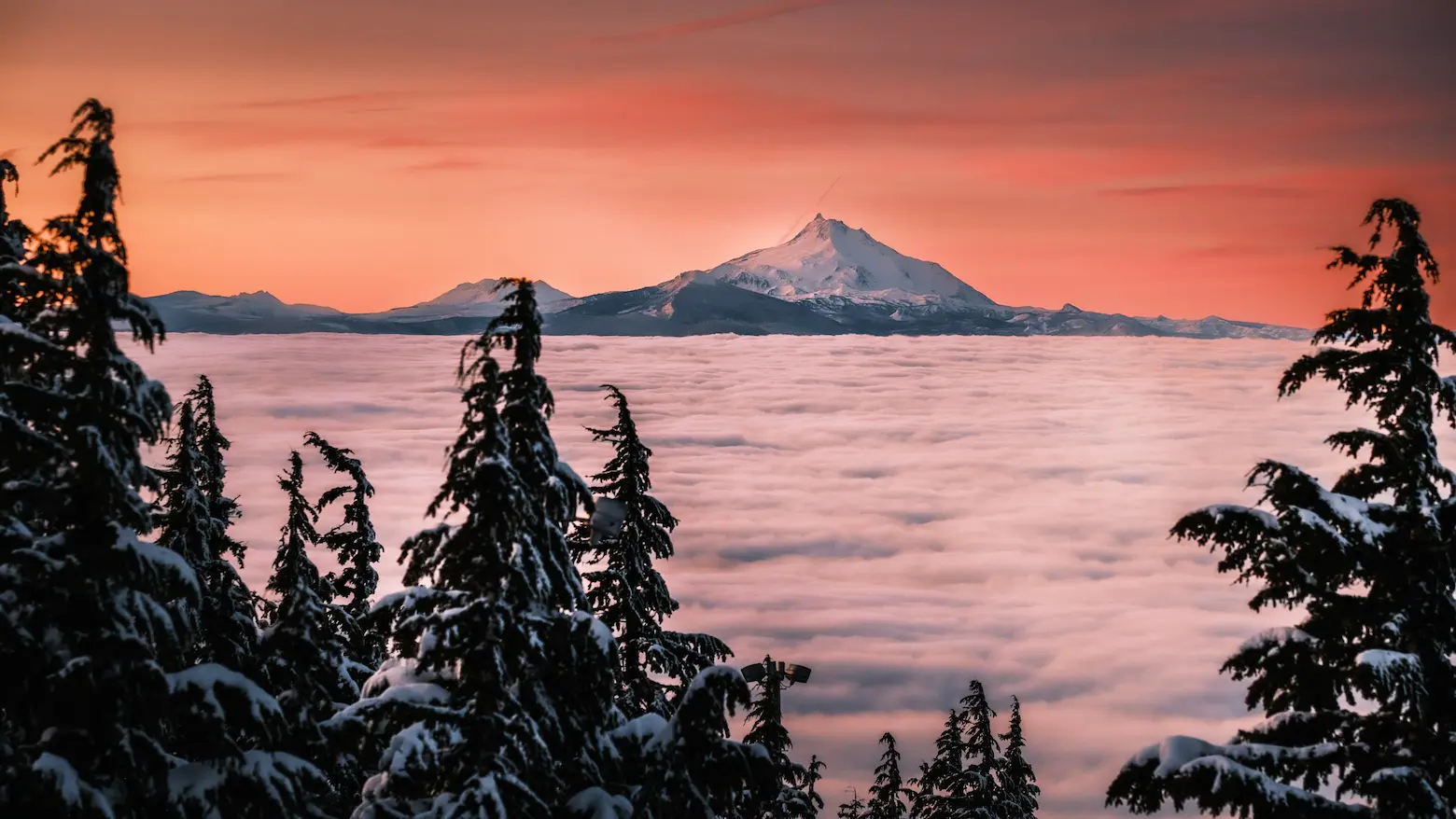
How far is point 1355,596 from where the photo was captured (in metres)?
14.9

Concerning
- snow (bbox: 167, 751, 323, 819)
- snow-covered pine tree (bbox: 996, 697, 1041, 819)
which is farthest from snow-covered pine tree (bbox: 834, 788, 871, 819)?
snow (bbox: 167, 751, 323, 819)

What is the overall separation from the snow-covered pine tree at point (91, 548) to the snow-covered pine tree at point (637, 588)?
11416 mm

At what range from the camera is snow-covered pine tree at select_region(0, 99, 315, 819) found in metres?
14.6

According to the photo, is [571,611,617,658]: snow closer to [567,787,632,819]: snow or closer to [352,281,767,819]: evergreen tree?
[352,281,767,819]: evergreen tree

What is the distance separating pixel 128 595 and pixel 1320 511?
12565 millimetres

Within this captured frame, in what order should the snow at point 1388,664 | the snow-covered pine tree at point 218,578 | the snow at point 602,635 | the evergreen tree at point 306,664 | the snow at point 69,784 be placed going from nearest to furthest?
the snow at point 1388,664, the snow at point 69,784, the snow at point 602,635, the evergreen tree at point 306,664, the snow-covered pine tree at point 218,578

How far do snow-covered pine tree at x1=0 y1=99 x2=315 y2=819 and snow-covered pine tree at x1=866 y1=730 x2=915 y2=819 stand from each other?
4114cm

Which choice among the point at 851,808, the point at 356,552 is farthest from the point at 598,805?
the point at 851,808

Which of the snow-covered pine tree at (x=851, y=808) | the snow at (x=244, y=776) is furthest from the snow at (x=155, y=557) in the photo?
the snow-covered pine tree at (x=851, y=808)

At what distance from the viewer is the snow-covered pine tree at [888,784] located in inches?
A: 2137

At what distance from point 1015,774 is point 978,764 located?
17.5 feet

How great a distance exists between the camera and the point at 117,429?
48.1ft

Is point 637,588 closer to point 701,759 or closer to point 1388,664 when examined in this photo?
point 701,759

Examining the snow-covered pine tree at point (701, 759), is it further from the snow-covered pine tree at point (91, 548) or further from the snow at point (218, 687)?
the snow-covered pine tree at point (91, 548)
